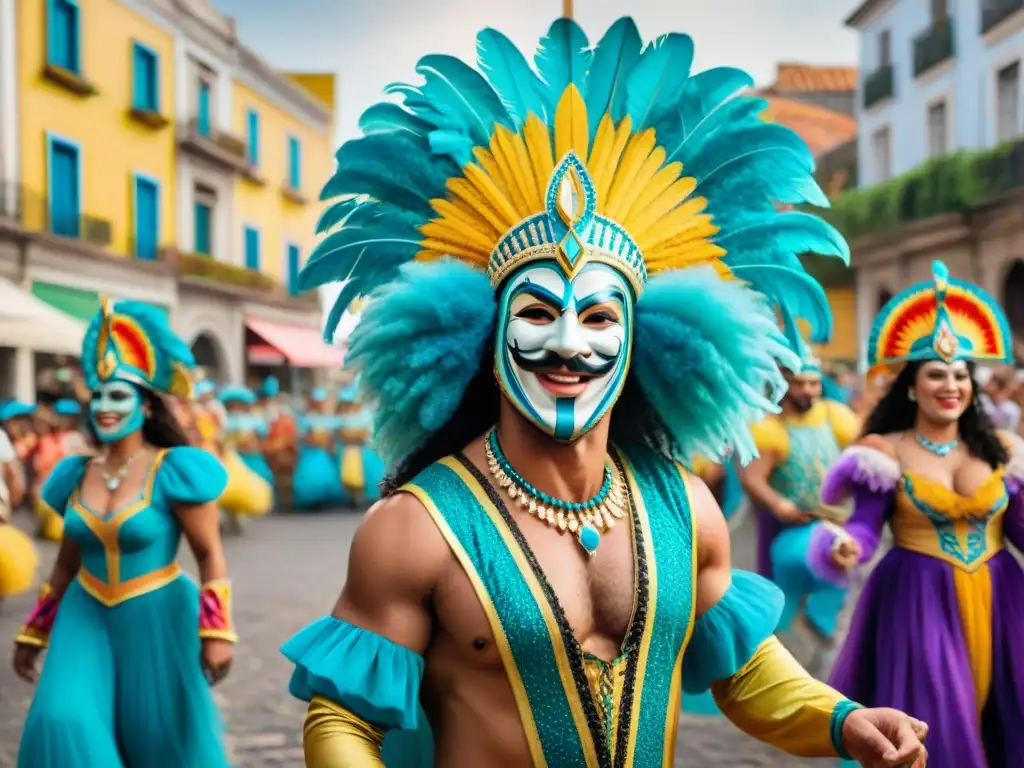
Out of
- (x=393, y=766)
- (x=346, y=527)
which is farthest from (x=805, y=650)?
(x=346, y=527)

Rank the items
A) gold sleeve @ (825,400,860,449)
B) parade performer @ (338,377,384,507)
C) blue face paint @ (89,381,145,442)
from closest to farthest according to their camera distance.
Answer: blue face paint @ (89,381,145,442) < gold sleeve @ (825,400,860,449) < parade performer @ (338,377,384,507)

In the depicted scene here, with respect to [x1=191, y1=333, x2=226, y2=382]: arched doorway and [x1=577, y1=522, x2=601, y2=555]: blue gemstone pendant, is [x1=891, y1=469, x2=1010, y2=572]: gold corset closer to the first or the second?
[x1=577, y1=522, x2=601, y2=555]: blue gemstone pendant

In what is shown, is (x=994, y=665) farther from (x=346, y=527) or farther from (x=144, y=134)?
(x=144, y=134)

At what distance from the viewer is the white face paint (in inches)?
82.4

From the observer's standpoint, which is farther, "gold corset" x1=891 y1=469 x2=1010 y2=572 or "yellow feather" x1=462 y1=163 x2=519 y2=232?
"gold corset" x1=891 y1=469 x2=1010 y2=572

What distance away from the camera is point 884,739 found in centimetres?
194

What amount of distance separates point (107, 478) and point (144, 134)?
15068mm

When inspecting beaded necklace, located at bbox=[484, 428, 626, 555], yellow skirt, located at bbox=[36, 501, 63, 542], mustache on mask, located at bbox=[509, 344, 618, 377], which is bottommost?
yellow skirt, located at bbox=[36, 501, 63, 542]

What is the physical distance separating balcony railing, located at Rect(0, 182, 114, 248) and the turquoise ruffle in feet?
43.1

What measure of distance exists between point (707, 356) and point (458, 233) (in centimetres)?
58

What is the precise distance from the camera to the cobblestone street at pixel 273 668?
486 centimetres

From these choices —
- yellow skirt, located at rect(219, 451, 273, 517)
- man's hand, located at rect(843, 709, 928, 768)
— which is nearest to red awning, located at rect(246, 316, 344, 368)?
yellow skirt, located at rect(219, 451, 273, 517)

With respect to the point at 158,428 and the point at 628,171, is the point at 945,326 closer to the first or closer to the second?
the point at 628,171

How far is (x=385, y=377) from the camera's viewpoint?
2201 mm
